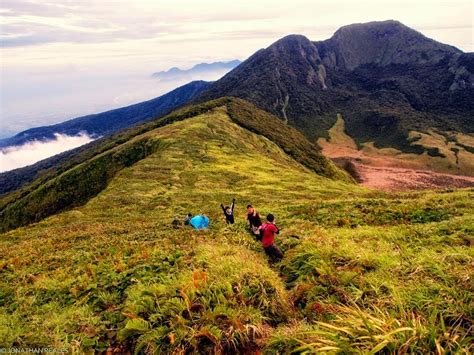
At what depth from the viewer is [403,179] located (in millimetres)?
111875

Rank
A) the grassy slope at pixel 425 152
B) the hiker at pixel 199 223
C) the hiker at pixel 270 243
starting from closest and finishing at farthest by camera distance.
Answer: the hiker at pixel 270 243
the hiker at pixel 199 223
the grassy slope at pixel 425 152

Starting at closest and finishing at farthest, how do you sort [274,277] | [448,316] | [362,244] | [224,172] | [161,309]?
[448,316] → [161,309] → [274,277] → [362,244] → [224,172]

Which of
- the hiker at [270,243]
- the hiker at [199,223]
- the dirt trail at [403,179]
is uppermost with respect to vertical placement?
the hiker at [270,243]

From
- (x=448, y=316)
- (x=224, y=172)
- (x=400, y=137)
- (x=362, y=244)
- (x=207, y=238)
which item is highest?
(x=448, y=316)

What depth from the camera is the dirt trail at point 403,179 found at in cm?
10256

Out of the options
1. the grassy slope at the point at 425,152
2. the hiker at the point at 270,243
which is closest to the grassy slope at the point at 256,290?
the hiker at the point at 270,243

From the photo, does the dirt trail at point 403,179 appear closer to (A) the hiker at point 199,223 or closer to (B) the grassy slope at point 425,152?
(B) the grassy slope at point 425,152

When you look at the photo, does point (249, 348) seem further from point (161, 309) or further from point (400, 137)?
point (400, 137)

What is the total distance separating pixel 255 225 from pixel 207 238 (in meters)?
2.50

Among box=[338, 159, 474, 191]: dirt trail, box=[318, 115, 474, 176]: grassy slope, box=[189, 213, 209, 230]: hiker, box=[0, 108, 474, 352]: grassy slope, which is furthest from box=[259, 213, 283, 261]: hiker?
box=[318, 115, 474, 176]: grassy slope

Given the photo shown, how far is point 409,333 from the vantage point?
6.07m

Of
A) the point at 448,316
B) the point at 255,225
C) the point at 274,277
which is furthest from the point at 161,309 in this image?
the point at 255,225

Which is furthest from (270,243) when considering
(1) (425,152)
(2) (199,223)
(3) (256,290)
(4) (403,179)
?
(1) (425,152)

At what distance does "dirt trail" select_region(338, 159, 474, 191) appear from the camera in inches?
4038
